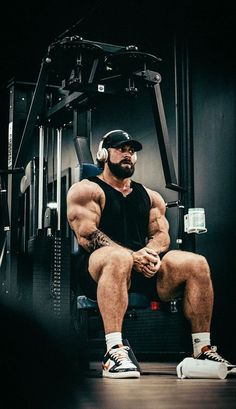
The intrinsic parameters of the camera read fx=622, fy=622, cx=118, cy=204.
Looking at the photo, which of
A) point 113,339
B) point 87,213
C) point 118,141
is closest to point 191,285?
point 113,339

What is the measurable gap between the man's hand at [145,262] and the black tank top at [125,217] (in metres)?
0.25

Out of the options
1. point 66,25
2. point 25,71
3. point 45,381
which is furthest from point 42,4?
point 45,381

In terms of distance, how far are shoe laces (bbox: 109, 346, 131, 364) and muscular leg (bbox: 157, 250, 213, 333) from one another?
457 millimetres

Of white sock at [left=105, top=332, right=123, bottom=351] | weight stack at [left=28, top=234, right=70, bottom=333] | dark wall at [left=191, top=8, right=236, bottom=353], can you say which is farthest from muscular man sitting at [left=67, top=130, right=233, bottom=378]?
dark wall at [left=191, top=8, right=236, bottom=353]

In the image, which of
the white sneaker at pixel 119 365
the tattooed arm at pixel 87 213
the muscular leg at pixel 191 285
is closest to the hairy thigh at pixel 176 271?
the muscular leg at pixel 191 285

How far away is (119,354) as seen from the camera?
9.88 ft

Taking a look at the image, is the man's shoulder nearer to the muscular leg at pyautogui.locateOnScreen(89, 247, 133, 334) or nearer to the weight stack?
the weight stack

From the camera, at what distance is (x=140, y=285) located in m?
3.37

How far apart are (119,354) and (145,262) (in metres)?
0.51

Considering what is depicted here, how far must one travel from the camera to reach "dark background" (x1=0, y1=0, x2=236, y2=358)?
14.8ft

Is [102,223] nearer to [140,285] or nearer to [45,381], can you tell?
[140,285]

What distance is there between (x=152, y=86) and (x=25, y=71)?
3.27 metres

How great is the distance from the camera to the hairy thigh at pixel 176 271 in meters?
3.34

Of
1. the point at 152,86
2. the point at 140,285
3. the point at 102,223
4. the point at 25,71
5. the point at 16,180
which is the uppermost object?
the point at 25,71
